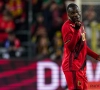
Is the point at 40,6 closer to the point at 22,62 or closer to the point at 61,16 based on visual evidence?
the point at 61,16

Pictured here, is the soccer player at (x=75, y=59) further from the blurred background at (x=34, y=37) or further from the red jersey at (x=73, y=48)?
the blurred background at (x=34, y=37)

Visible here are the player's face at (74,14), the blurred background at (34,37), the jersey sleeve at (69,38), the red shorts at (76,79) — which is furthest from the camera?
the blurred background at (34,37)

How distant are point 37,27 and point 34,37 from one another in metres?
0.27

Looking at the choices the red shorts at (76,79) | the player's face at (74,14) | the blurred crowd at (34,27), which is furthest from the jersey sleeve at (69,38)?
the blurred crowd at (34,27)

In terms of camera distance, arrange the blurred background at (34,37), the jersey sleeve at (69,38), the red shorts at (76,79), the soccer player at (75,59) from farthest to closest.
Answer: the blurred background at (34,37)
the red shorts at (76,79)
the soccer player at (75,59)
the jersey sleeve at (69,38)

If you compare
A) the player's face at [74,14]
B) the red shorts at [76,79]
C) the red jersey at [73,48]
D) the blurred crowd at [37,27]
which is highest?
the blurred crowd at [37,27]

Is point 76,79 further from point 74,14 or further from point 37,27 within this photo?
point 37,27

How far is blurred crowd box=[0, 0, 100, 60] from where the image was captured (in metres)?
→ 11.8

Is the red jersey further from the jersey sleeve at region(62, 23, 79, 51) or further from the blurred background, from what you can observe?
the blurred background

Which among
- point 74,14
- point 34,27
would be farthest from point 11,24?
point 74,14

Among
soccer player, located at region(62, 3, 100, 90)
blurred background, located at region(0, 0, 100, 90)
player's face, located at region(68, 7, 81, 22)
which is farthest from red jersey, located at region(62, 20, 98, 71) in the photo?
blurred background, located at region(0, 0, 100, 90)

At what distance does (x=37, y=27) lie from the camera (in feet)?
40.8

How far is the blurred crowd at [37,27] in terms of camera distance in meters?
11.8

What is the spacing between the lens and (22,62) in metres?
11.0
